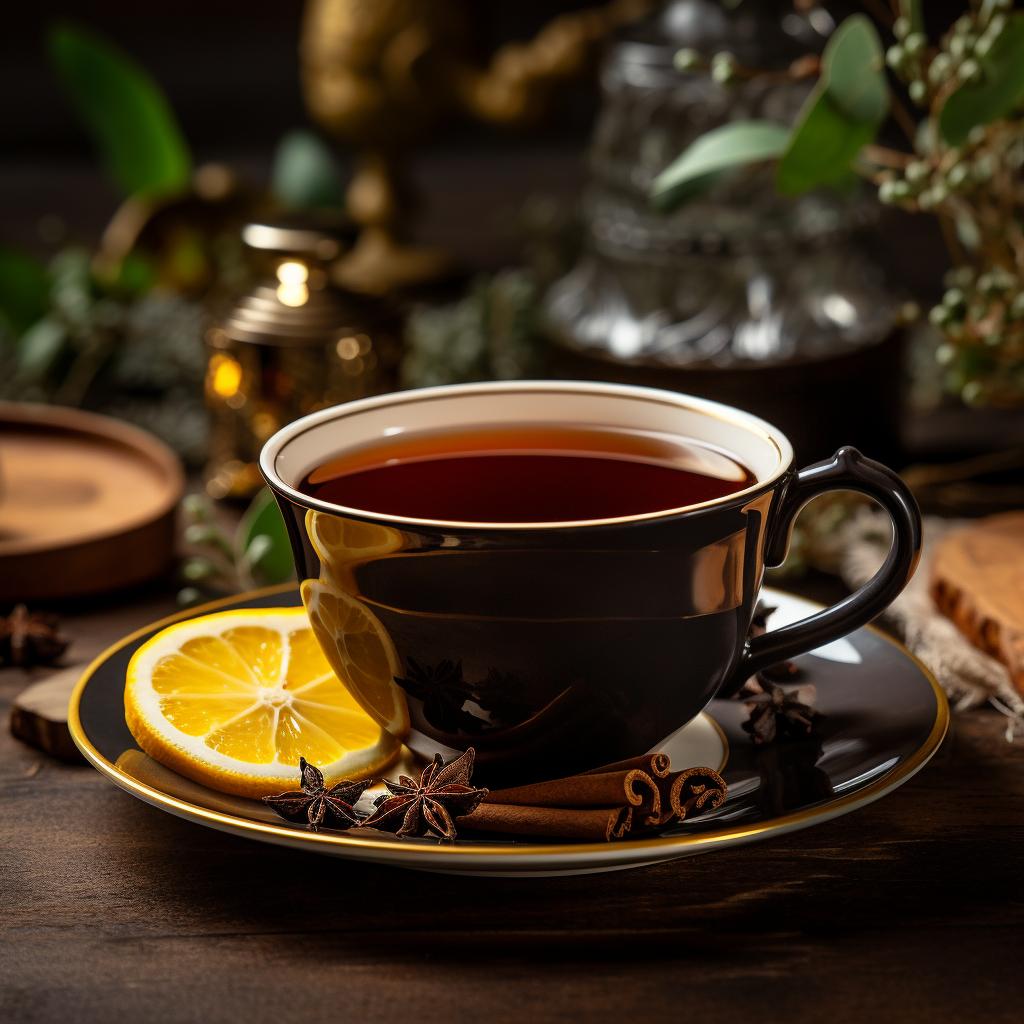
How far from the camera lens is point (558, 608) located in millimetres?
680

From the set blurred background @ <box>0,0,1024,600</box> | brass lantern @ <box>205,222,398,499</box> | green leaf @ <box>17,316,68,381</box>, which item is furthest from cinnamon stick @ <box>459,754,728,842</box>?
green leaf @ <box>17,316,68,381</box>

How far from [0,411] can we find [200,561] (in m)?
0.34

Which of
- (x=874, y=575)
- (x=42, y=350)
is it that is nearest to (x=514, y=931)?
(x=874, y=575)

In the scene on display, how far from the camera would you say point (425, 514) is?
811mm

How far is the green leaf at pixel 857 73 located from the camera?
1008 millimetres

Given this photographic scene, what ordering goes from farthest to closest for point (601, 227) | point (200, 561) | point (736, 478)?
point (601, 227), point (200, 561), point (736, 478)

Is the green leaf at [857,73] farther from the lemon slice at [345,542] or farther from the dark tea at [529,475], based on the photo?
the lemon slice at [345,542]

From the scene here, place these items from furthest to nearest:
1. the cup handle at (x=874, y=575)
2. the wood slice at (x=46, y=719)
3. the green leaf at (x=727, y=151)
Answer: the green leaf at (x=727, y=151), the wood slice at (x=46, y=719), the cup handle at (x=874, y=575)

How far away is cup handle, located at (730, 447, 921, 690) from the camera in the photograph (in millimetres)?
743

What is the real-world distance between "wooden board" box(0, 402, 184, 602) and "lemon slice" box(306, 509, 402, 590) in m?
0.44

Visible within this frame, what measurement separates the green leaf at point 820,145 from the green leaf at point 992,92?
68mm

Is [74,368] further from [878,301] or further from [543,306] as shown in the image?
[878,301]

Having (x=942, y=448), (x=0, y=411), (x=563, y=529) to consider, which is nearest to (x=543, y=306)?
(x=942, y=448)

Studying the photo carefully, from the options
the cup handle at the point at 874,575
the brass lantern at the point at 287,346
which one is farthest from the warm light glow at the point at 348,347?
the cup handle at the point at 874,575
